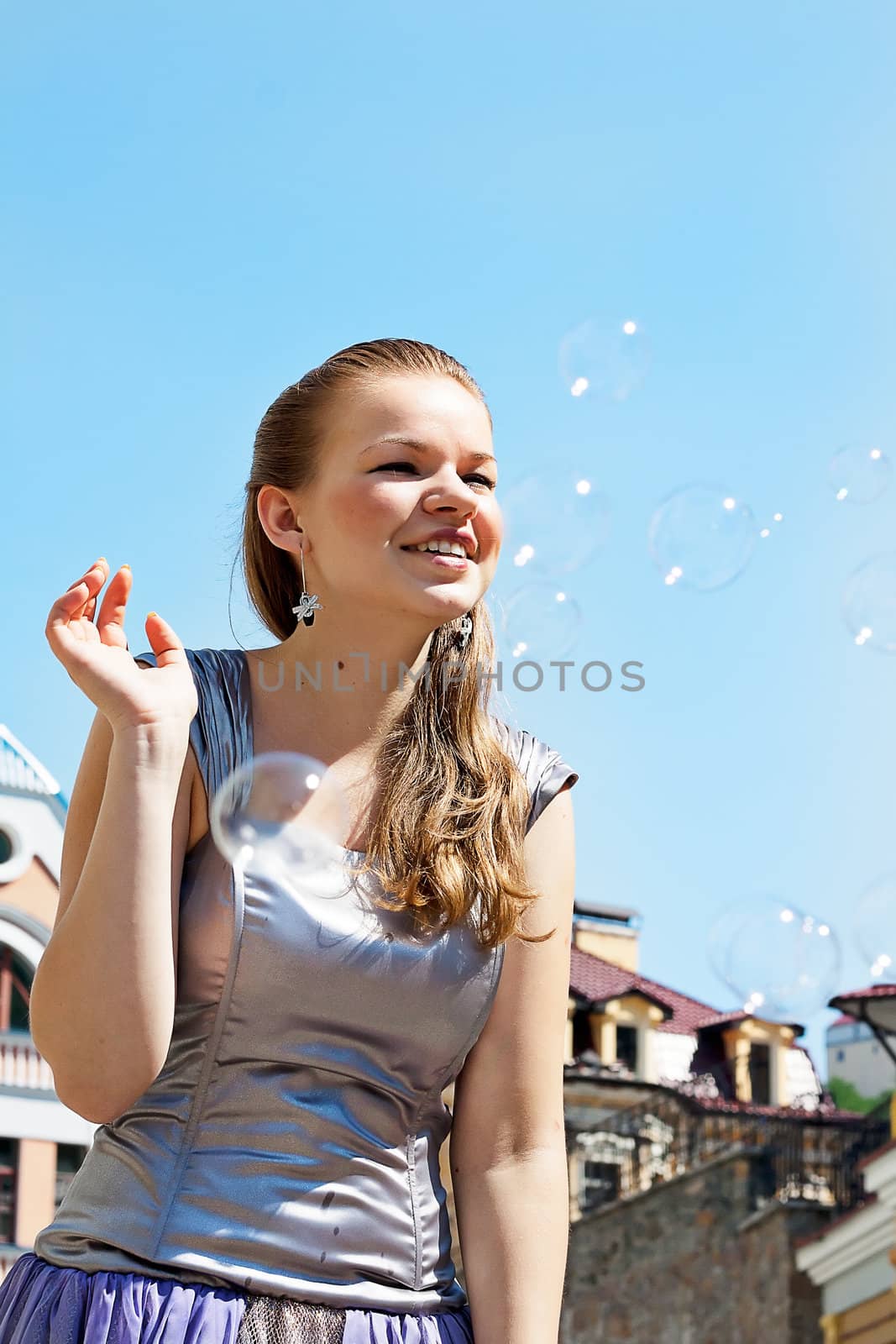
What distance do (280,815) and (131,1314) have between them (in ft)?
1.75

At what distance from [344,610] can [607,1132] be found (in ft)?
67.1

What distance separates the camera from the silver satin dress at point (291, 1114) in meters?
1.70

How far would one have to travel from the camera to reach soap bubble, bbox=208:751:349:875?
1.86m

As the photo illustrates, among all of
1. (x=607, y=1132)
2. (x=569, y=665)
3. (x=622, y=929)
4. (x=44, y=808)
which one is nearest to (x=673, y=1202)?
(x=607, y=1132)

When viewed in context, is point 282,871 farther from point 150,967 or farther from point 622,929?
point 622,929

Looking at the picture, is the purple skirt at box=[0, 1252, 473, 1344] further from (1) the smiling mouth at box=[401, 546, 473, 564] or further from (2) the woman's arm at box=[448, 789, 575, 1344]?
(1) the smiling mouth at box=[401, 546, 473, 564]

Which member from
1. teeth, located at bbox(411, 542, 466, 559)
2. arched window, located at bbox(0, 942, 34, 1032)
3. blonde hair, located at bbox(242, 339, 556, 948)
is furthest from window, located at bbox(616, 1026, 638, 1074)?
teeth, located at bbox(411, 542, 466, 559)

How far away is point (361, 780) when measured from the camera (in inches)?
80.3

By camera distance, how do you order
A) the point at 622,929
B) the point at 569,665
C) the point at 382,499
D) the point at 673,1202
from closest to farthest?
the point at 382,499 < the point at 569,665 < the point at 673,1202 < the point at 622,929

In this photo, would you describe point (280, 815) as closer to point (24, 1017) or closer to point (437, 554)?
point (437, 554)

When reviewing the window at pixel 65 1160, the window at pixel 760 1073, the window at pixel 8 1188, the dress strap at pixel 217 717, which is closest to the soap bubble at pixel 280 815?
the dress strap at pixel 217 717

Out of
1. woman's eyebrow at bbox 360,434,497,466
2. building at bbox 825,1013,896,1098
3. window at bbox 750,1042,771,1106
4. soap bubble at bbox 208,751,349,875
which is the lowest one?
soap bubble at bbox 208,751,349,875

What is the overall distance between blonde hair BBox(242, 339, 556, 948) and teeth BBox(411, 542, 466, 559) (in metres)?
0.20

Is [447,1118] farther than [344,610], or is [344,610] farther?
[344,610]
